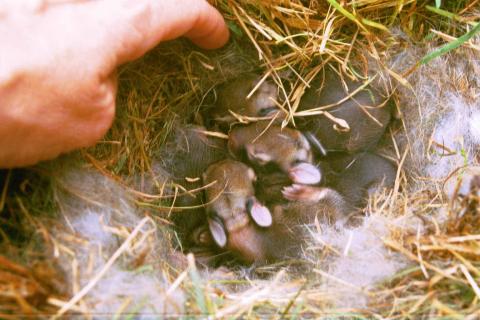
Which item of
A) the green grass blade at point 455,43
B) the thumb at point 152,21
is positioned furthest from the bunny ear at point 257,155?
the green grass blade at point 455,43

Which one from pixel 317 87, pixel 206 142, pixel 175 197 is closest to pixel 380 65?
pixel 317 87

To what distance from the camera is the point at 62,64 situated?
144 centimetres

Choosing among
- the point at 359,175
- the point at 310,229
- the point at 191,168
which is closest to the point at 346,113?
the point at 359,175

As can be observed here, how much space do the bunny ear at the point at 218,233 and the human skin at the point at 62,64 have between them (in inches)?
28.6

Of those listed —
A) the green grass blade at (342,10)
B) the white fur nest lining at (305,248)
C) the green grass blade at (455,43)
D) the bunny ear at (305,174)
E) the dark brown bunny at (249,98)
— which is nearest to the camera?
the white fur nest lining at (305,248)

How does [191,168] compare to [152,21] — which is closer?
[152,21]

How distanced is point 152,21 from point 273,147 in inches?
33.5

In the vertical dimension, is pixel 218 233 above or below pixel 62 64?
below

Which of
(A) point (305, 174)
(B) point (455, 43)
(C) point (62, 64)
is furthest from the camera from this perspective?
(A) point (305, 174)

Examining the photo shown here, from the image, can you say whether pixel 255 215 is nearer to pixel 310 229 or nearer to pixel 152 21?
pixel 310 229

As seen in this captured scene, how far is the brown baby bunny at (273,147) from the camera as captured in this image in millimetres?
2285

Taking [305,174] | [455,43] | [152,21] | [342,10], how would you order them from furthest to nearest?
[305,174]
[342,10]
[455,43]
[152,21]

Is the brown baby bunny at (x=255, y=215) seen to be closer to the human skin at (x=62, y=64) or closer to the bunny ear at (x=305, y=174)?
the bunny ear at (x=305, y=174)

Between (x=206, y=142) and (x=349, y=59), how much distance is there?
73cm
